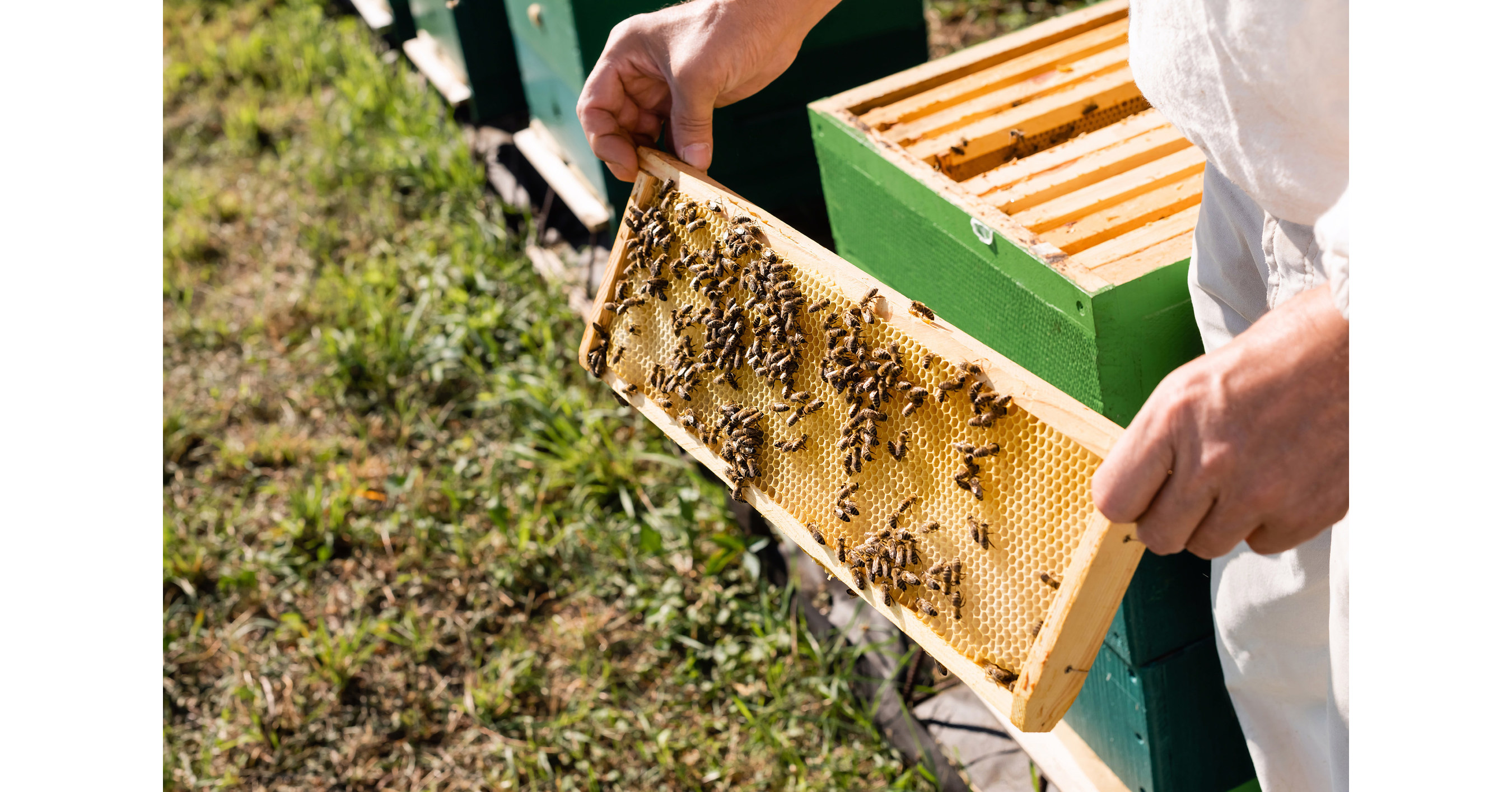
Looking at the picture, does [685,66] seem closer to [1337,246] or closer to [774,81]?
[1337,246]

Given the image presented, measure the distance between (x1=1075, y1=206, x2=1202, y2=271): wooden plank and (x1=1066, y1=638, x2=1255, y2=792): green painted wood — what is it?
31.8 inches

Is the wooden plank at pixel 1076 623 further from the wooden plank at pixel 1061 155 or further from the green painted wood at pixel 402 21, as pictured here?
the green painted wood at pixel 402 21

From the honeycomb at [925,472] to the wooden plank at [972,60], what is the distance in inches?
24.8

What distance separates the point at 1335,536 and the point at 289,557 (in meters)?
3.25

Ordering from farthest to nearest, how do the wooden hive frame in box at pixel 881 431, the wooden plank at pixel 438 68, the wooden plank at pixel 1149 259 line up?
the wooden plank at pixel 438 68 → the wooden plank at pixel 1149 259 → the wooden hive frame in box at pixel 881 431

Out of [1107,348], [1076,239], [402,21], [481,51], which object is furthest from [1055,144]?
[402,21]

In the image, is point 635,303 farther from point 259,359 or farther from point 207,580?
point 259,359

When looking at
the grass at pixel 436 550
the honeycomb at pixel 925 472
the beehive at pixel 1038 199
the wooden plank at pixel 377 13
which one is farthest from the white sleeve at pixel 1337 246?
the wooden plank at pixel 377 13

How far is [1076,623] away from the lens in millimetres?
1444

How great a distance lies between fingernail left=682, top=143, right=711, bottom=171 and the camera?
223 cm

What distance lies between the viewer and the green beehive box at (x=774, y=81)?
136 inches

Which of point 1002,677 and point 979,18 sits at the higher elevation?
point 1002,677

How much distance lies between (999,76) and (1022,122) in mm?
224

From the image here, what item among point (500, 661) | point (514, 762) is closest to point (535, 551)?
point (500, 661)
